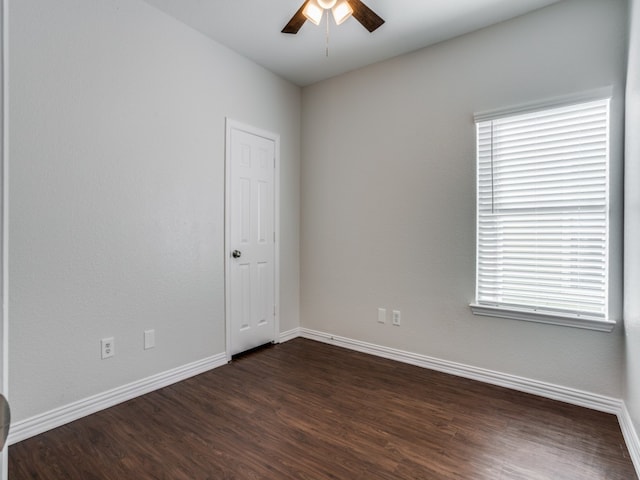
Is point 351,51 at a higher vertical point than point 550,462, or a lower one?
higher

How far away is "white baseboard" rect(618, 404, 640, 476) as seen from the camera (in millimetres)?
1726

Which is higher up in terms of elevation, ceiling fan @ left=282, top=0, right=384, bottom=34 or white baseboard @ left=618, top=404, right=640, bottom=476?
ceiling fan @ left=282, top=0, right=384, bottom=34

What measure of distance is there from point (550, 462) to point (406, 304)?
1.54m

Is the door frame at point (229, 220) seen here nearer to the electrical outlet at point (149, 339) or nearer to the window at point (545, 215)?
the electrical outlet at point (149, 339)

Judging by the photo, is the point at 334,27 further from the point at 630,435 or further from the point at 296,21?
the point at 630,435

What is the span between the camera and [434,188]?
2967 millimetres

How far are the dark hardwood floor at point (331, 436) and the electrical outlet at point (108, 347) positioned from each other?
360 millimetres

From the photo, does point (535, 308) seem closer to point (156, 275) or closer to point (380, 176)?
point (380, 176)

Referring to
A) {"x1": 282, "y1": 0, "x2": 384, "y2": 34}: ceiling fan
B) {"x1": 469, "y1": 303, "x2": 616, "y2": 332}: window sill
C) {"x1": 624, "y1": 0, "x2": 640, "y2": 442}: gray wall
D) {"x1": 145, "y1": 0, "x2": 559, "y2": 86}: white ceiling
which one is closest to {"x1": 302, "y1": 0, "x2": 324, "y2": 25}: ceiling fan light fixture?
{"x1": 282, "y1": 0, "x2": 384, "y2": 34}: ceiling fan

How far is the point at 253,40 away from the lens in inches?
116

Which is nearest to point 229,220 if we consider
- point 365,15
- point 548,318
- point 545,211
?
point 365,15

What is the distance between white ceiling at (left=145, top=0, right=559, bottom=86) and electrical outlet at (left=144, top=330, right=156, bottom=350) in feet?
8.04

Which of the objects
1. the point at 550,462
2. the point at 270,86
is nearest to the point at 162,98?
the point at 270,86

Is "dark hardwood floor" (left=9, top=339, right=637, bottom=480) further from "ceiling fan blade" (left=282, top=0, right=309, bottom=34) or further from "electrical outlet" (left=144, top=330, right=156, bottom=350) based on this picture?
"ceiling fan blade" (left=282, top=0, right=309, bottom=34)
